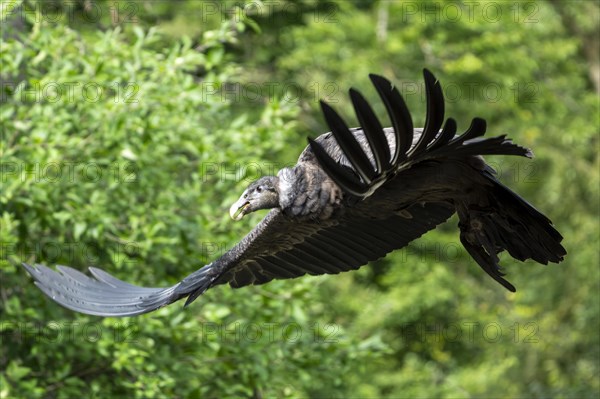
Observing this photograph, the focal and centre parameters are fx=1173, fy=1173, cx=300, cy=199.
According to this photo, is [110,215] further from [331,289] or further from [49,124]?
[331,289]

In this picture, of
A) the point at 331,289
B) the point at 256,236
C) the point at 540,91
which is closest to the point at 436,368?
the point at 331,289

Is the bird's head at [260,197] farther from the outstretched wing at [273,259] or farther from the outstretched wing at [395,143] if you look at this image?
the outstretched wing at [395,143]

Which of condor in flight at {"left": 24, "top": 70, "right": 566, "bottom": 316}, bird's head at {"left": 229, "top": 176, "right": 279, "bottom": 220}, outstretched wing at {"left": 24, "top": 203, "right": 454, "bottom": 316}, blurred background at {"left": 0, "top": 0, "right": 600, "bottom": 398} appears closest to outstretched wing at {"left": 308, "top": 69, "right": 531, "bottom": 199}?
condor in flight at {"left": 24, "top": 70, "right": 566, "bottom": 316}

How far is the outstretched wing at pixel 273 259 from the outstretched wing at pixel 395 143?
2.22 feet

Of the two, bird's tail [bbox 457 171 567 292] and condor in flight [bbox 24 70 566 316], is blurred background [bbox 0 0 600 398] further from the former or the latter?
bird's tail [bbox 457 171 567 292]

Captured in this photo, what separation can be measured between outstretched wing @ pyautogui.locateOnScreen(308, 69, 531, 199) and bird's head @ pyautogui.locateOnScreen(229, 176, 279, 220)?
56cm

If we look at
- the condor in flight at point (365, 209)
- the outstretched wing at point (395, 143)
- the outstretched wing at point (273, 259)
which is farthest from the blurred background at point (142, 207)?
the outstretched wing at point (395, 143)

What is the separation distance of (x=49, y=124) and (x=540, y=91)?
322 inches

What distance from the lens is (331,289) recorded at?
11.8 metres

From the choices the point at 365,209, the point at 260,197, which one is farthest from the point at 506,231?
the point at 260,197

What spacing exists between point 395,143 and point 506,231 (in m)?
0.79

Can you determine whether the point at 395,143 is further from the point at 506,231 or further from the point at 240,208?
the point at 240,208

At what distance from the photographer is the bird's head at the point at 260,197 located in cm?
470

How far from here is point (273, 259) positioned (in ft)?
17.3
